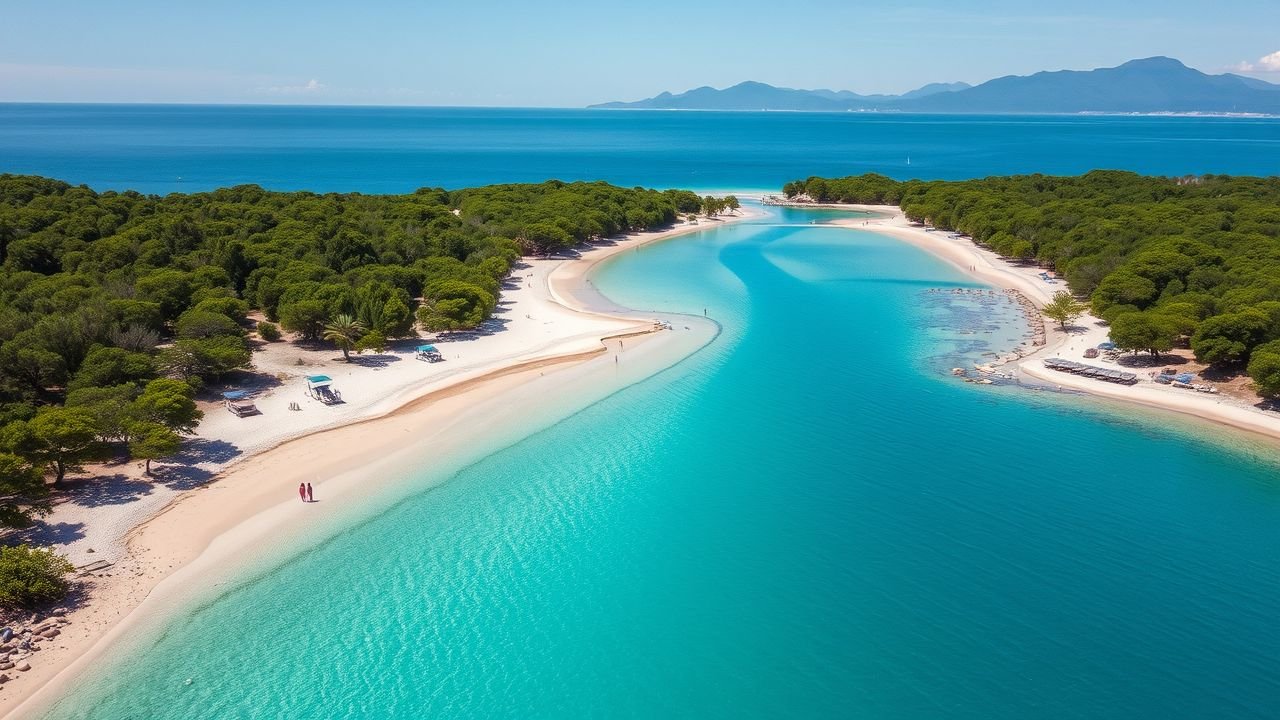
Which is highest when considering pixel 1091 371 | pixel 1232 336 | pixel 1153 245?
pixel 1153 245

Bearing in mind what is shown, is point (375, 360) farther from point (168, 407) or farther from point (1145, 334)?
point (1145, 334)

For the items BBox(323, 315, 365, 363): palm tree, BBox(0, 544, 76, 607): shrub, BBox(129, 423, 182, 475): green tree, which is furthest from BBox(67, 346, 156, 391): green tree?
Answer: BBox(0, 544, 76, 607): shrub

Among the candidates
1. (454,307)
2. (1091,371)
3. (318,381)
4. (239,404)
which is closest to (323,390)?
(318,381)

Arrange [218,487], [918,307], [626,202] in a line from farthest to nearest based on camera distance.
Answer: [626,202] < [918,307] < [218,487]

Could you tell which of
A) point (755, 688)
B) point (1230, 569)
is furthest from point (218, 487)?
point (1230, 569)

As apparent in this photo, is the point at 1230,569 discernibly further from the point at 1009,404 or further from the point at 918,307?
the point at 918,307
